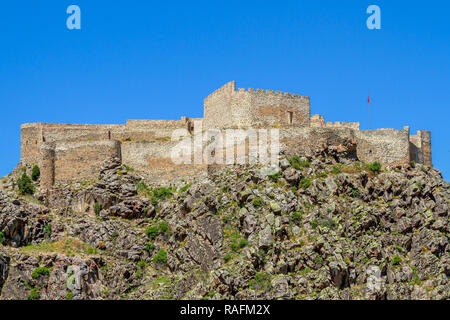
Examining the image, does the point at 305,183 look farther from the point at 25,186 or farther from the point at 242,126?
the point at 25,186

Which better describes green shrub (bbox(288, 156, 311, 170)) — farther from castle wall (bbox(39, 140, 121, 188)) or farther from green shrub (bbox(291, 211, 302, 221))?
castle wall (bbox(39, 140, 121, 188))

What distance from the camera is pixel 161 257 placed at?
73125 millimetres

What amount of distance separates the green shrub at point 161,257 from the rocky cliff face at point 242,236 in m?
0.11

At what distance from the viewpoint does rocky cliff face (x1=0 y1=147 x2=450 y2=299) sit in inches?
2648

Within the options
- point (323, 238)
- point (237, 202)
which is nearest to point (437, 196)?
point (323, 238)

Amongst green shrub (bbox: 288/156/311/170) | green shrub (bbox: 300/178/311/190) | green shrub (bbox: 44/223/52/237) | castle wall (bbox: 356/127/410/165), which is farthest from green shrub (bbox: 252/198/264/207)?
green shrub (bbox: 44/223/52/237)

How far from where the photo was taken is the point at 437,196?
74.6 metres

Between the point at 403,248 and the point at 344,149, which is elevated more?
the point at 344,149

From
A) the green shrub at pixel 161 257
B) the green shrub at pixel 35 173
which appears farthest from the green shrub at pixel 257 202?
the green shrub at pixel 35 173

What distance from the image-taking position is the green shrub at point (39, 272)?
70.2 m

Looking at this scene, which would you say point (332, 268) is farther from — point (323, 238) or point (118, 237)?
point (118, 237)

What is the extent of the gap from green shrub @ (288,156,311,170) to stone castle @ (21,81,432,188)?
4.15 feet

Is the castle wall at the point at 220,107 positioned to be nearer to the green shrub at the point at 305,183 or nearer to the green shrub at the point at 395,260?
the green shrub at the point at 305,183
